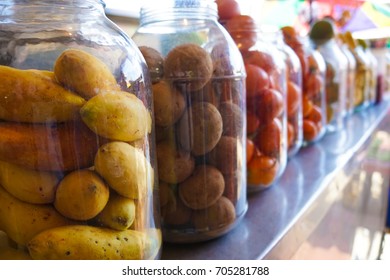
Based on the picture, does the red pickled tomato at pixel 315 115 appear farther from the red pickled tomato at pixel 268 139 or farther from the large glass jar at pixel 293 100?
the red pickled tomato at pixel 268 139

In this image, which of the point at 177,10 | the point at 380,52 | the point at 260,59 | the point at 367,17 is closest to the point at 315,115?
the point at 260,59

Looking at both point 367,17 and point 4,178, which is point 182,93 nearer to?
point 4,178

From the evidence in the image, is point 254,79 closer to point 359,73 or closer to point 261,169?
point 261,169

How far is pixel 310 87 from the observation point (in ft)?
2.13

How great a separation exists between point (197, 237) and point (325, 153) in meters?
0.39

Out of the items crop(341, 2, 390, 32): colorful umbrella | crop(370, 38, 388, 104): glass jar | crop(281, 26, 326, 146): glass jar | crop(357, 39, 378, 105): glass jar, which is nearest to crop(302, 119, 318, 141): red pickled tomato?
crop(281, 26, 326, 146): glass jar

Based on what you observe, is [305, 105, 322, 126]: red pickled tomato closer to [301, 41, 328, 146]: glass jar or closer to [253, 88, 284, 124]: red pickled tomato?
[301, 41, 328, 146]: glass jar

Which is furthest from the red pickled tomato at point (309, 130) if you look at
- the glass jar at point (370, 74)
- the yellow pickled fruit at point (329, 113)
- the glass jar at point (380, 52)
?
the glass jar at point (380, 52)

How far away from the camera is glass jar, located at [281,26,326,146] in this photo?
63 cm

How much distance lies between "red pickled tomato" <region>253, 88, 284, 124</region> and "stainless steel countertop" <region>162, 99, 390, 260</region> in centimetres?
10

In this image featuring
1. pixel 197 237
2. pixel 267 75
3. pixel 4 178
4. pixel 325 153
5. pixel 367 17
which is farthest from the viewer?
pixel 367 17

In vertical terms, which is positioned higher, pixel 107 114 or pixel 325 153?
pixel 107 114

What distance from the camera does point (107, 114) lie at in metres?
0.23
